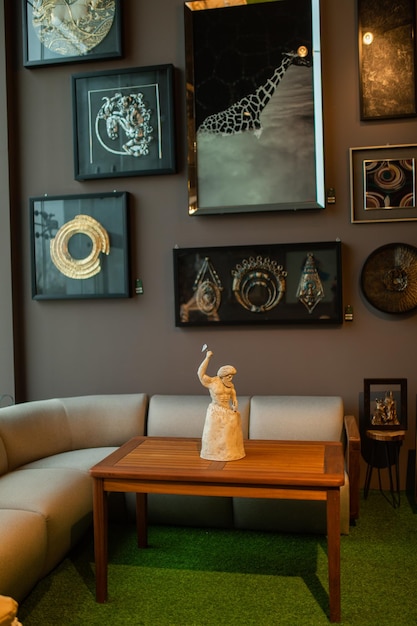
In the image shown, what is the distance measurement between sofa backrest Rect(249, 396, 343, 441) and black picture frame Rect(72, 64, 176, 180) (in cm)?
174

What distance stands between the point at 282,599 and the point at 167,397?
1.63m

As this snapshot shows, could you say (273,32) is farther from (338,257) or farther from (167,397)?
(167,397)

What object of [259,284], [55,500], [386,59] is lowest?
[55,500]

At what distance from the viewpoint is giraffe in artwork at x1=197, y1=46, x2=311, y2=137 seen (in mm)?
4020

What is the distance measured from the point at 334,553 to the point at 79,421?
202 centimetres

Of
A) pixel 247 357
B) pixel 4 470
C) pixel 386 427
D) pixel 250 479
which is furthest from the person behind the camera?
pixel 247 357

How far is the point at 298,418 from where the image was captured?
3.71 meters

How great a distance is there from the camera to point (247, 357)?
4176 mm

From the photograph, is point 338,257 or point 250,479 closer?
point 250,479

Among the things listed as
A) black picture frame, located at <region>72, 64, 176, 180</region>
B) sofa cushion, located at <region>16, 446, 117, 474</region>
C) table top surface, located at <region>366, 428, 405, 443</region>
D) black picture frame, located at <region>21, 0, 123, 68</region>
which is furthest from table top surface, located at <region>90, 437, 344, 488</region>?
black picture frame, located at <region>21, 0, 123, 68</region>

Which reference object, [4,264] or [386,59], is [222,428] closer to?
[4,264]

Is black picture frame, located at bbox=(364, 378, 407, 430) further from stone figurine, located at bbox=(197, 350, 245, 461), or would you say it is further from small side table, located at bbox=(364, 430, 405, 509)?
stone figurine, located at bbox=(197, 350, 245, 461)

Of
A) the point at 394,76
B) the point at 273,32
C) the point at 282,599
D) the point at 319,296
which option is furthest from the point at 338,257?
the point at 282,599

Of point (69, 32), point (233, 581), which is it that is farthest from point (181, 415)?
point (69, 32)
